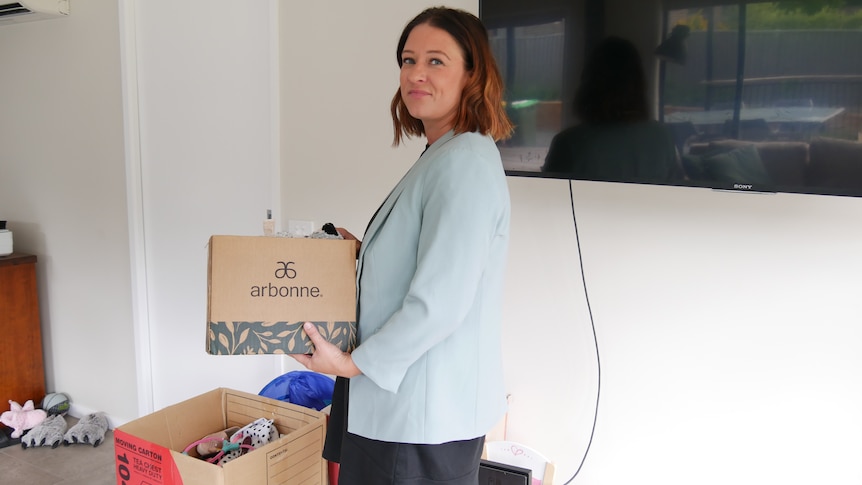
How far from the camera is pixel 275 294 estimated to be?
1.23 meters

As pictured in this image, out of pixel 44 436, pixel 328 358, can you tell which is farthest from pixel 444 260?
pixel 44 436

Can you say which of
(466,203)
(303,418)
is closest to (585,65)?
(466,203)

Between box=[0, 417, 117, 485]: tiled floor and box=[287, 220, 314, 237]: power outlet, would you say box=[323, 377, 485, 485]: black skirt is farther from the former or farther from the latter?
box=[0, 417, 117, 485]: tiled floor

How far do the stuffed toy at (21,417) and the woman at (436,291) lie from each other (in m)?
2.43

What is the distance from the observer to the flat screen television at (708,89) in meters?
1.32

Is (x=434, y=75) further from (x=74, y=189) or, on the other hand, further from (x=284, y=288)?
(x=74, y=189)

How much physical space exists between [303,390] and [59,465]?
1327mm

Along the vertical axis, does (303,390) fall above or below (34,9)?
below

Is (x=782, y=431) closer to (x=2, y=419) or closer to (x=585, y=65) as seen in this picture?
(x=585, y=65)

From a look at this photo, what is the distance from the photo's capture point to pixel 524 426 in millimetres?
2070

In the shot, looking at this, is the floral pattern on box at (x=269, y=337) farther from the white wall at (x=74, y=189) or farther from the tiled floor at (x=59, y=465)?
the white wall at (x=74, y=189)

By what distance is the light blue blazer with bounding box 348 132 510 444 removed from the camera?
111 cm

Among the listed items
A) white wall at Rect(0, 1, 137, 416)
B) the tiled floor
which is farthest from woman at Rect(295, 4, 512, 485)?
white wall at Rect(0, 1, 137, 416)

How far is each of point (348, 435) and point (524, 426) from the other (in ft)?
3.12
